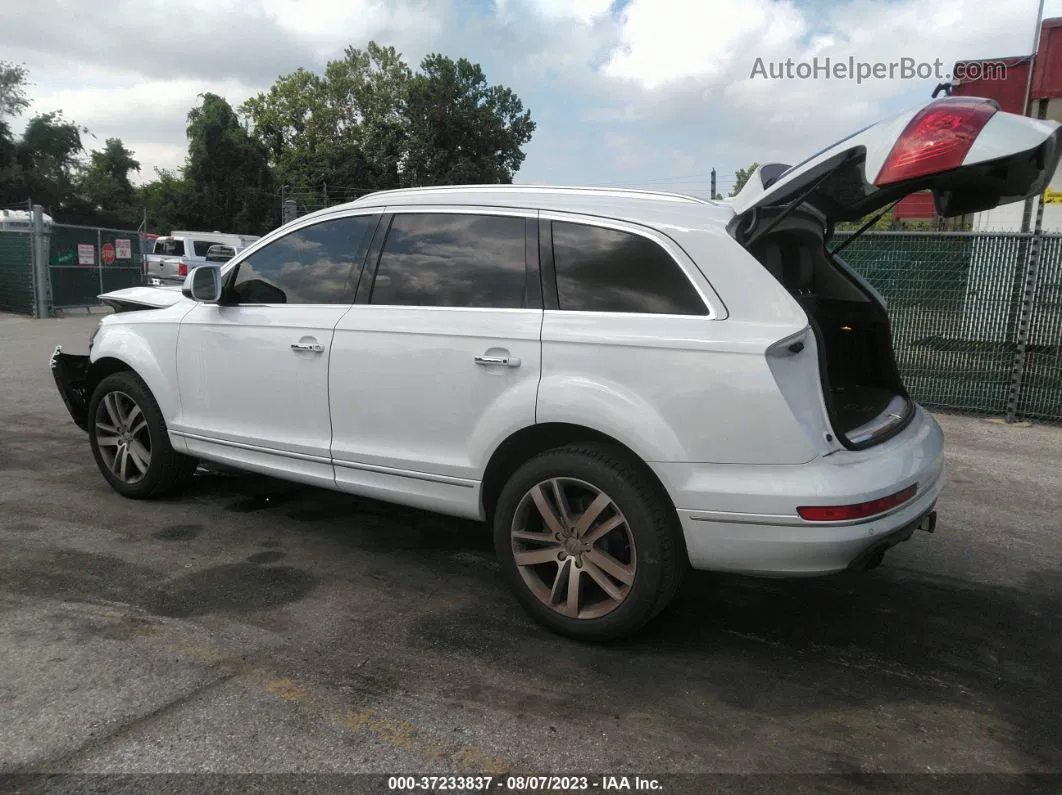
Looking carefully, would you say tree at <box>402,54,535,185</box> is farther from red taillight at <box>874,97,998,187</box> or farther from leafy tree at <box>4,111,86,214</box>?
red taillight at <box>874,97,998,187</box>

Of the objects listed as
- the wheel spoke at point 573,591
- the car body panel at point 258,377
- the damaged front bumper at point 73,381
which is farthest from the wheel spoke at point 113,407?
the wheel spoke at point 573,591

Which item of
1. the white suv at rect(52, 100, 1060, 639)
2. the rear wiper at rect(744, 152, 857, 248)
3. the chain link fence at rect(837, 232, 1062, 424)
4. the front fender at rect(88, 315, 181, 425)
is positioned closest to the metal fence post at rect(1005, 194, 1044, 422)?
the chain link fence at rect(837, 232, 1062, 424)

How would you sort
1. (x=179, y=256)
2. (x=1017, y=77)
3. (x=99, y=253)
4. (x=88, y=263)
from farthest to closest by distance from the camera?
(x=179, y=256) < (x=99, y=253) < (x=88, y=263) < (x=1017, y=77)

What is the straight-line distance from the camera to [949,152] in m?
2.59

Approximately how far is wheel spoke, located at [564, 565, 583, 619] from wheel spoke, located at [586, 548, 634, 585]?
8cm

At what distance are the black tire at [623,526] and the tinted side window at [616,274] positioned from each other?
59 cm

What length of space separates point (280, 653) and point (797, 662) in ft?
6.65

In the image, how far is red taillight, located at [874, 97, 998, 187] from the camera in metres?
2.58

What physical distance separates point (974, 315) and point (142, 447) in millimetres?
7292

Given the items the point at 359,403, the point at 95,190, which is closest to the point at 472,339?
the point at 359,403

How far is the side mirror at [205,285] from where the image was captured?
434 cm

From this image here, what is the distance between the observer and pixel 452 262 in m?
3.67

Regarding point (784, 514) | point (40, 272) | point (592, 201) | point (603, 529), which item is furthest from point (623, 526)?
point (40, 272)

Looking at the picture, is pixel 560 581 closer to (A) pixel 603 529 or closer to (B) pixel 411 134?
(A) pixel 603 529
